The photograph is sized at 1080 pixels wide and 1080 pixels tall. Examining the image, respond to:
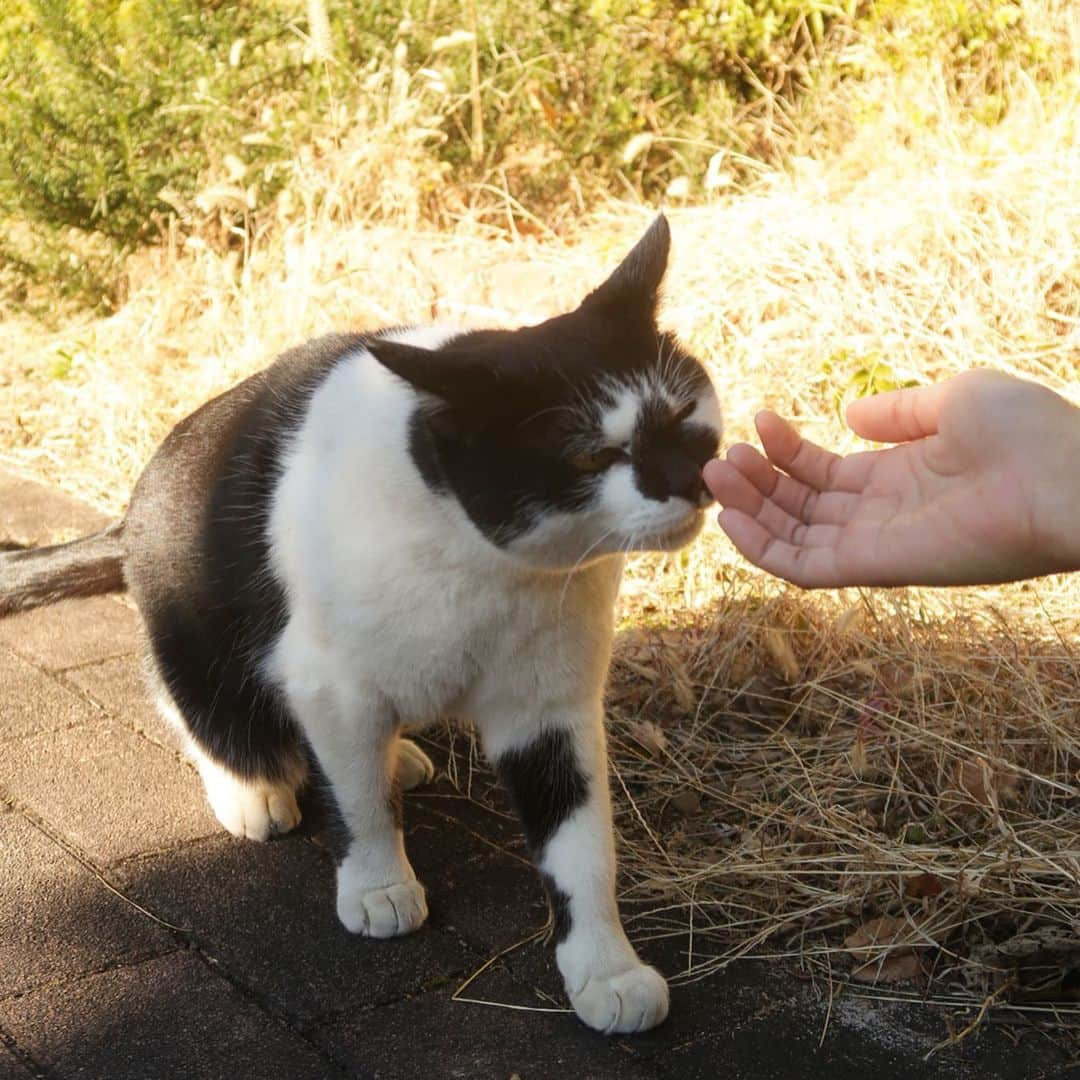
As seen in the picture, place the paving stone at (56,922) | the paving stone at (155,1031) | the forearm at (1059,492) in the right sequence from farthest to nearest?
1. the paving stone at (56,922)
2. the paving stone at (155,1031)
3. the forearm at (1059,492)

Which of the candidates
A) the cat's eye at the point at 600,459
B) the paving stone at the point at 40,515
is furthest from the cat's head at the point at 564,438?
the paving stone at the point at 40,515

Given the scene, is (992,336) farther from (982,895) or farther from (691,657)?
(982,895)

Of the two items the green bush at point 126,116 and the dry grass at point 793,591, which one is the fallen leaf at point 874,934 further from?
the green bush at point 126,116

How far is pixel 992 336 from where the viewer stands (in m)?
3.64

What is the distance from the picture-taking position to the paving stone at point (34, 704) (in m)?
2.70

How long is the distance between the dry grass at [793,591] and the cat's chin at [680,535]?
24.9 inches

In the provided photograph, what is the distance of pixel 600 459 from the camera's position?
179 centimetres

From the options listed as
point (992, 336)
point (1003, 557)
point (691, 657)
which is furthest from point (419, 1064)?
point (992, 336)

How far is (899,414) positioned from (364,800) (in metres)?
0.98

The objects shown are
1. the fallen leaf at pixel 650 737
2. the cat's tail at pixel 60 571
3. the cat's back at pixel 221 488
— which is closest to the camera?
the cat's back at pixel 221 488

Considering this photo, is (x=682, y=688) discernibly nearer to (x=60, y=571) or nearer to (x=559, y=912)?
(x=559, y=912)

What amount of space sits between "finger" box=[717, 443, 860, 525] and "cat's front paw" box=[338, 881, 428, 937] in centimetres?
82

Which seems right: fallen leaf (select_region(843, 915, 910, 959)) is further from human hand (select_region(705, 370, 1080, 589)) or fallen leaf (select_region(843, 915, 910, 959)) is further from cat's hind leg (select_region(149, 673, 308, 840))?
cat's hind leg (select_region(149, 673, 308, 840))

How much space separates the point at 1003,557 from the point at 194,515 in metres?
1.34
